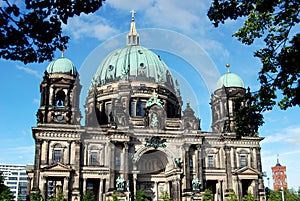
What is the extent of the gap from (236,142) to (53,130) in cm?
2729

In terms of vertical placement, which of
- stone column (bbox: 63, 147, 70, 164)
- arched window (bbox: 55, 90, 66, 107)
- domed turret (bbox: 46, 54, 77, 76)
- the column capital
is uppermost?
domed turret (bbox: 46, 54, 77, 76)

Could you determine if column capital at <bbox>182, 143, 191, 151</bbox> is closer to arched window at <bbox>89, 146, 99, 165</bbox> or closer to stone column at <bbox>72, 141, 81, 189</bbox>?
arched window at <bbox>89, 146, 99, 165</bbox>

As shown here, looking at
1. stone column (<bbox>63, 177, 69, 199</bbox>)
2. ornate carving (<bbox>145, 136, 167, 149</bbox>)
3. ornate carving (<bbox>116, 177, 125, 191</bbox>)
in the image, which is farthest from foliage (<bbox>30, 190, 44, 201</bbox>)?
ornate carving (<bbox>145, 136, 167, 149</bbox>)

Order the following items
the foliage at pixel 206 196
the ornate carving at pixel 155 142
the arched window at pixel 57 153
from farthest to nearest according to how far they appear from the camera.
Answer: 1. the ornate carving at pixel 155 142
2. the arched window at pixel 57 153
3. the foliage at pixel 206 196

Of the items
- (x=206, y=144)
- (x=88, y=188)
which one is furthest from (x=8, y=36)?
(x=206, y=144)

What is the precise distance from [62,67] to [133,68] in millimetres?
14379

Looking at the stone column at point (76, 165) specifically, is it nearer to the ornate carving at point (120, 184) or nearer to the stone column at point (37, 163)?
the stone column at point (37, 163)

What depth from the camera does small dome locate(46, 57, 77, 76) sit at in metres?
57.9

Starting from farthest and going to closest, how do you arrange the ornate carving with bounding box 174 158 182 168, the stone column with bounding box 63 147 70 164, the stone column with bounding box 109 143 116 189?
the ornate carving with bounding box 174 158 182 168 < the stone column with bounding box 63 147 70 164 < the stone column with bounding box 109 143 116 189

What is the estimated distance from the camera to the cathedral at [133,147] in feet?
174

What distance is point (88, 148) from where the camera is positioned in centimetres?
5541

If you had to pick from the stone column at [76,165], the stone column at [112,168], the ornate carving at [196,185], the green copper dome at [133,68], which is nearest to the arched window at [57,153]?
the stone column at [76,165]

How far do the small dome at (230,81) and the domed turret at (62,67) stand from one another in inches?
943

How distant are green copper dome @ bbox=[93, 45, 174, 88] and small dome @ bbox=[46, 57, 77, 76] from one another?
975 cm
